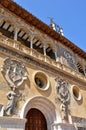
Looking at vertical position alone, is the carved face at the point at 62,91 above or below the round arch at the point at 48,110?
above

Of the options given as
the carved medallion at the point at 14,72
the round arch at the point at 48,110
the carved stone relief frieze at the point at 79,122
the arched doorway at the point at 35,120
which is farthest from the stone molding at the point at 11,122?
the carved stone relief frieze at the point at 79,122

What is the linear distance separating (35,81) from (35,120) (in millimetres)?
1918

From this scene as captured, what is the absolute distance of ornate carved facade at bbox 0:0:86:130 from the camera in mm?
7277

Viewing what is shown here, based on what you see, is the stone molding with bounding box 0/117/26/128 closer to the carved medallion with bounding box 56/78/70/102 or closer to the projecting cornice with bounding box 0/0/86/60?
the carved medallion with bounding box 56/78/70/102

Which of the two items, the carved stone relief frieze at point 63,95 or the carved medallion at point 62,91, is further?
the carved medallion at point 62,91

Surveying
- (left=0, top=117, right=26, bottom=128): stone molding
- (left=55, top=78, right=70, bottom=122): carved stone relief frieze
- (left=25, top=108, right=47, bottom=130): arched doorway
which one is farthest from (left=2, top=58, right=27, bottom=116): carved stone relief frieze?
(left=55, top=78, right=70, bottom=122): carved stone relief frieze

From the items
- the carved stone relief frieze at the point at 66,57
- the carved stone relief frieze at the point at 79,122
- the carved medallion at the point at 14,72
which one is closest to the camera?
the carved medallion at the point at 14,72

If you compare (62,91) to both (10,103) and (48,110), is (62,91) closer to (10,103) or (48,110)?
(48,110)

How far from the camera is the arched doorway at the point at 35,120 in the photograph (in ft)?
26.2

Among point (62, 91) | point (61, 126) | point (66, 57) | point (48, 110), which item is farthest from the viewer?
point (66, 57)

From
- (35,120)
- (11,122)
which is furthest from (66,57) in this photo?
(11,122)

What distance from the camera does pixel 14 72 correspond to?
7.90 metres

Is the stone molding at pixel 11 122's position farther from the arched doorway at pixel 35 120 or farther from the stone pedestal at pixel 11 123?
the arched doorway at pixel 35 120

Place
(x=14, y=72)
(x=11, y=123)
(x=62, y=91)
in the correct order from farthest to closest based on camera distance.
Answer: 1. (x=62, y=91)
2. (x=14, y=72)
3. (x=11, y=123)
